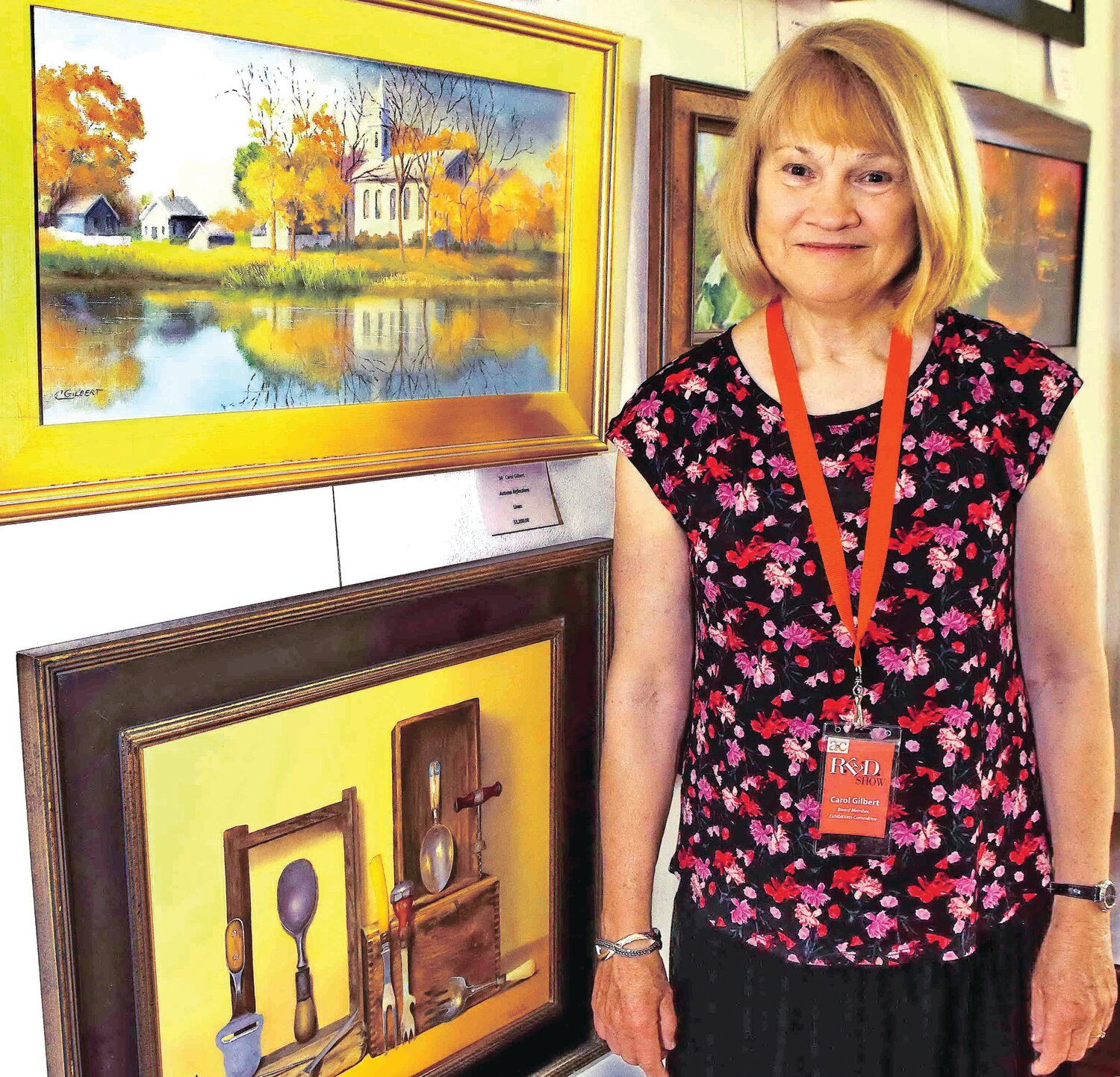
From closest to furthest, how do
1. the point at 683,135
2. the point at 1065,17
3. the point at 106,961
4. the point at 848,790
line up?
the point at 106,961 → the point at 848,790 → the point at 683,135 → the point at 1065,17

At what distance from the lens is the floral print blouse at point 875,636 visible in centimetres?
124

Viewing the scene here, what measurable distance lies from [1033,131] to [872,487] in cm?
154

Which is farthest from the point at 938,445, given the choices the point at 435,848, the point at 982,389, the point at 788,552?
the point at 435,848

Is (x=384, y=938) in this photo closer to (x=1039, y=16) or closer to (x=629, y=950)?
(x=629, y=950)

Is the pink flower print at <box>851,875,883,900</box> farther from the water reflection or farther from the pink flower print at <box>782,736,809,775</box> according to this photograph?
the water reflection

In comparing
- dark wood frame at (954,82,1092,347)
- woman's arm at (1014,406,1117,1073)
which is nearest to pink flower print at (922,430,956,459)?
woman's arm at (1014,406,1117,1073)

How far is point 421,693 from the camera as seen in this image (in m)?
1.38

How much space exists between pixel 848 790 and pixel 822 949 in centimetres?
17

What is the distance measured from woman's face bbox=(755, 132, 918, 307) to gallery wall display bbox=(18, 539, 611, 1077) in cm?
47

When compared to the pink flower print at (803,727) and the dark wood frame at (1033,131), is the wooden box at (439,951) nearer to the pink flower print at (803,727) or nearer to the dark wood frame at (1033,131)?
the pink flower print at (803,727)

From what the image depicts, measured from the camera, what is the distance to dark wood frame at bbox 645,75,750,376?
5.11 feet

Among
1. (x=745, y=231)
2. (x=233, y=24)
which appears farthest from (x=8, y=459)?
(x=745, y=231)

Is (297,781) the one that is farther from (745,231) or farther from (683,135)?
(683,135)

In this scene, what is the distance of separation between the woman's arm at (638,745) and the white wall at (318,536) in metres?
0.21
